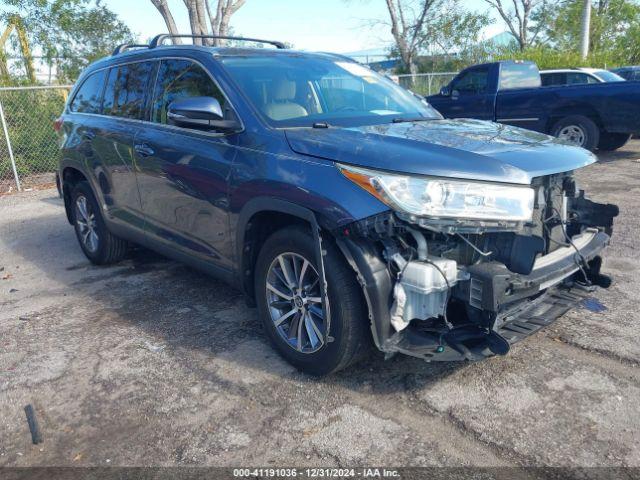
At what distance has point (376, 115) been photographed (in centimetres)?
404

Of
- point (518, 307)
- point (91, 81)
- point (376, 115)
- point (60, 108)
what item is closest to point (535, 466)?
point (518, 307)

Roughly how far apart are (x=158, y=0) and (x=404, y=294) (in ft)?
44.4

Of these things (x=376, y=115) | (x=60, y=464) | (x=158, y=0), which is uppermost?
(x=158, y=0)

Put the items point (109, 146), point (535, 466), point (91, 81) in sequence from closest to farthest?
1. point (535, 466)
2. point (109, 146)
3. point (91, 81)

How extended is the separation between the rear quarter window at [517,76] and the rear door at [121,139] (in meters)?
8.57

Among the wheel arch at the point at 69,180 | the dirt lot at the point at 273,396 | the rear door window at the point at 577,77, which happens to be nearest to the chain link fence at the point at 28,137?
the wheel arch at the point at 69,180

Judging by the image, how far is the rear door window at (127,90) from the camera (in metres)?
4.75

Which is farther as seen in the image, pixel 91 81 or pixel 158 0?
pixel 158 0

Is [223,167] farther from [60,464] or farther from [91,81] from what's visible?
[91,81]

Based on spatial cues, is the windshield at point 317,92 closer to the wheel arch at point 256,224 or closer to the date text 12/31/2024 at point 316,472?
the wheel arch at point 256,224

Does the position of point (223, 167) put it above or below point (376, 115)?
below

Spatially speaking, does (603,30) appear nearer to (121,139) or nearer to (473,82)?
(473,82)

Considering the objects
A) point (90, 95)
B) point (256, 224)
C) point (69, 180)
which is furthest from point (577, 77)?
point (256, 224)

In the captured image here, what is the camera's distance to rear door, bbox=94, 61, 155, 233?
15.7ft
